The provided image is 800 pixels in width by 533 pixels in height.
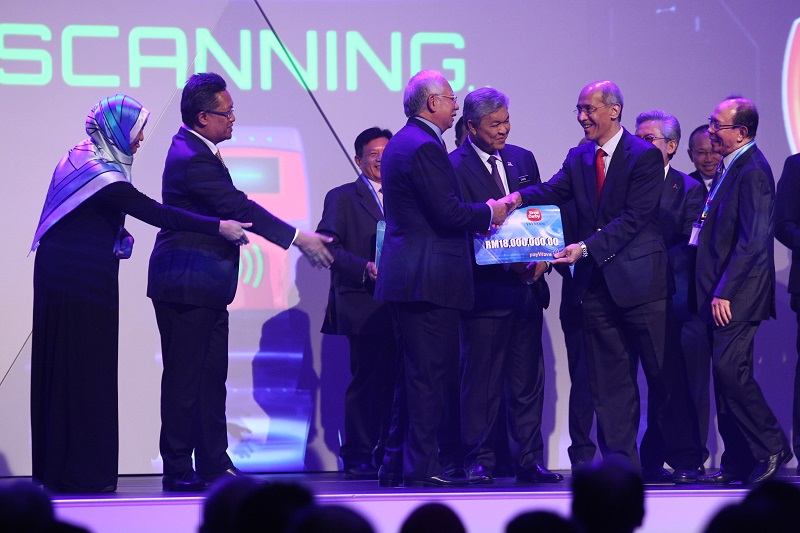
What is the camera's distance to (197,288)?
15.3 feet

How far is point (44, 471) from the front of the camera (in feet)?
14.3

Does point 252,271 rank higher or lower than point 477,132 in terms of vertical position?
lower

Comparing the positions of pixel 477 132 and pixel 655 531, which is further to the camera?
pixel 477 132

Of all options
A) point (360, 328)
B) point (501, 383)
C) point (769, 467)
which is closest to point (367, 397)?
point (360, 328)

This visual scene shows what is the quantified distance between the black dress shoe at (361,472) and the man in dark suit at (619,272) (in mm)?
1208

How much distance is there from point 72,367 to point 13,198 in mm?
2068

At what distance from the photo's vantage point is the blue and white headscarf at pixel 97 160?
443cm

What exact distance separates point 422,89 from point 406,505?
169 centimetres

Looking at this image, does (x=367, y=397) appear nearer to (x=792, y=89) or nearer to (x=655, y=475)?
(x=655, y=475)

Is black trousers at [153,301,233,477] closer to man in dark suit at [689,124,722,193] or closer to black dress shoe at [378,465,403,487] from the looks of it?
black dress shoe at [378,465,403,487]

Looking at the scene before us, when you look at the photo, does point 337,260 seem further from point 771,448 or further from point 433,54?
point 771,448

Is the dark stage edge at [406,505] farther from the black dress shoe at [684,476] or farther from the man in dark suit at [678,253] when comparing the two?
the man in dark suit at [678,253]

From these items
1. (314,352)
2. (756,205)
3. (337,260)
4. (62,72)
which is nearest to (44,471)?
(337,260)

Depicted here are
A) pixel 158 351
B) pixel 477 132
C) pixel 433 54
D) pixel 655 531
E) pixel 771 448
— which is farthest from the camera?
pixel 433 54
